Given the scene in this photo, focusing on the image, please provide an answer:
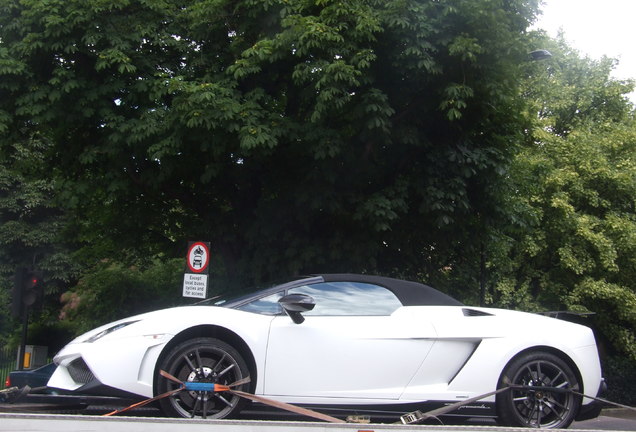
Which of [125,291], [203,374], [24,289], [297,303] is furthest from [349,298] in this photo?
[125,291]

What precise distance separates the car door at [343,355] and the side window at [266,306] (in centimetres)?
12

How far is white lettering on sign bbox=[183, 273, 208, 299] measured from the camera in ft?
34.9

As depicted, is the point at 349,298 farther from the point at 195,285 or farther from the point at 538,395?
the point at 195,285

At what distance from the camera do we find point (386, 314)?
5207 mm

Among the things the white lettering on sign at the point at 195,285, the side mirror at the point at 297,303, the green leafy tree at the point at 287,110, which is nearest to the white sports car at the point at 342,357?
the side mirror at the point at 297,303

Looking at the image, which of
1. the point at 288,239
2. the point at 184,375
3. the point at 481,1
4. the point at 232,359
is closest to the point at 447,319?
the point at 232,359

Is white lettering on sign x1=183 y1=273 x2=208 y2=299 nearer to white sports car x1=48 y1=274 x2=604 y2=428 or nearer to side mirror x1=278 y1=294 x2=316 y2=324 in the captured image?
white sports car x1=48 y1=274 x2=604 y2=428

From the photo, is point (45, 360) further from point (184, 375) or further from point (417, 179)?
point (184, 375)

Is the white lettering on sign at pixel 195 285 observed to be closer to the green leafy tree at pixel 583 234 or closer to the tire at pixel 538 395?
the tire at pixel 538 395

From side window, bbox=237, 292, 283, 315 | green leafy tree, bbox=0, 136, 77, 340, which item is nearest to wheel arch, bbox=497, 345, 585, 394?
side window, bbox=237, 292, 283, 315

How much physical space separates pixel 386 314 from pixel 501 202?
23.8ft

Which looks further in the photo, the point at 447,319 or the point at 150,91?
the point at 150,91

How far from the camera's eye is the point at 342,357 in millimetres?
4883

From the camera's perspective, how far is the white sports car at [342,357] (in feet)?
15.7
